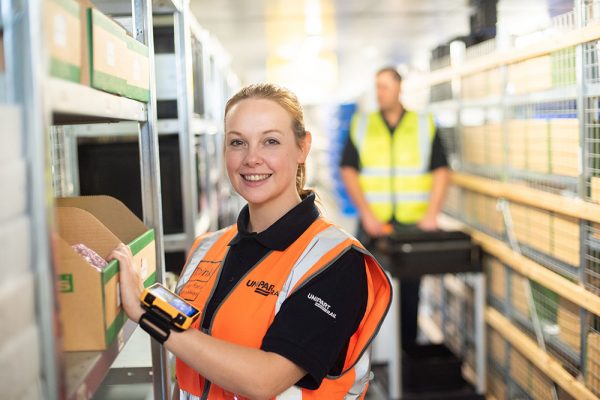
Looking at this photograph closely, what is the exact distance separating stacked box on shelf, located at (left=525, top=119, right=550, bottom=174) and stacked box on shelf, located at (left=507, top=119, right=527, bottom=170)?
51 millimetres

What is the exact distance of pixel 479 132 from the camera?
15.0ft

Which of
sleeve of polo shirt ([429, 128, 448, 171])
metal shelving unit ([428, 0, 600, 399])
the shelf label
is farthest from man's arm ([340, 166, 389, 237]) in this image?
the shelf label

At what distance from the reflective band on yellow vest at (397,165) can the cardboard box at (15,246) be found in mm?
3971

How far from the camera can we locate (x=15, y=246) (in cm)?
102

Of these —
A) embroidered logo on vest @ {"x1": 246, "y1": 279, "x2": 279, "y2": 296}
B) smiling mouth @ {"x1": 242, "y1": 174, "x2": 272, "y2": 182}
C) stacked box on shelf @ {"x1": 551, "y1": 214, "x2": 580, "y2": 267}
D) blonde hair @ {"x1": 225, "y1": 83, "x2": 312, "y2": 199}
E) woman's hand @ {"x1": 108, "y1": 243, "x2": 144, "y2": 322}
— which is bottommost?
stacked box on shelf @ {"x1": 551, "y1": 214, "x2": 580, "y2": 267}

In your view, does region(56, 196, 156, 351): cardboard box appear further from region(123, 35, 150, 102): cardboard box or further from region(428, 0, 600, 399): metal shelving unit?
region(428, 0, 600, 399): metal shelving unit

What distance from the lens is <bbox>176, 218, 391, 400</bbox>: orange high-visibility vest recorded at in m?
1.74

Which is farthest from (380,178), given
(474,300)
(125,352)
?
(125,352)

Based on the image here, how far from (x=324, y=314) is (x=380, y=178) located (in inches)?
130

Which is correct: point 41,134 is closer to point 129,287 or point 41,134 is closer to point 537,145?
point 129,287

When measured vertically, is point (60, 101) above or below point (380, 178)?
above

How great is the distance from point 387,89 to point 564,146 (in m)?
1.95

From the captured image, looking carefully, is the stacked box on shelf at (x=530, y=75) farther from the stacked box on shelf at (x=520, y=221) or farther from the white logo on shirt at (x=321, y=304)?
the white logo on shirt at (x=321, y=304)

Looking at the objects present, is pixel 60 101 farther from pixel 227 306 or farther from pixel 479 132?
pixel 479 132
